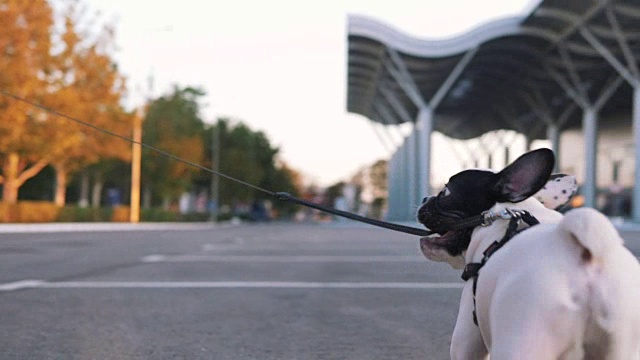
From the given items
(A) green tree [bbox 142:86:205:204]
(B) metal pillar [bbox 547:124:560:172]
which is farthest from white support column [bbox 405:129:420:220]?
(A) green tree [bbox 142:86:205:204]

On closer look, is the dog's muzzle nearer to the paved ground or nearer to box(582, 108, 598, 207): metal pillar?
the paved ground

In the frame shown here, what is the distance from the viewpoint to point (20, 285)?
1003 cm

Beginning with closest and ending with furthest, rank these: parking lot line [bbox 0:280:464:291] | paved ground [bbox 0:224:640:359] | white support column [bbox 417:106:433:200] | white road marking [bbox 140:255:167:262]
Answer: paved ground [bbox 0:224:640:359] < parking lot line [bbox 0:280:464:291] < white road marking [bbox 140:255:167:262] < white support column [bbox 417:106:433:200]

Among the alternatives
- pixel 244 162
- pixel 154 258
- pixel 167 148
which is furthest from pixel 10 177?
pixel 244 162

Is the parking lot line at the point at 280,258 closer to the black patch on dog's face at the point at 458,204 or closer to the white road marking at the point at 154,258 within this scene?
the white road marking at the point at 154,258

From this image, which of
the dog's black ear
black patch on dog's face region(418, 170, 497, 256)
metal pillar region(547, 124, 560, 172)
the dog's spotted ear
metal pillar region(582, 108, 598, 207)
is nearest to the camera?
the dog's black ear

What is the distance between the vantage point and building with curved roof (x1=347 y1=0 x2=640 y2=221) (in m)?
38.0

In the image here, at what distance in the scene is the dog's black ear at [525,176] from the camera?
9.66 feet

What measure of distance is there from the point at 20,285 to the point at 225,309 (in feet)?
11.3

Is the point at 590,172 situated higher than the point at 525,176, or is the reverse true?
the point at 590,172

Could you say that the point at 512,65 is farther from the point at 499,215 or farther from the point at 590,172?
the point at 499,215

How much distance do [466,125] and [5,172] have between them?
1603 inches

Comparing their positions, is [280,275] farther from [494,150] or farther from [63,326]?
[494,150]

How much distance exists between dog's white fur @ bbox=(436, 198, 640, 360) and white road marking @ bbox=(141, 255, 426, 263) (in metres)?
12.5
